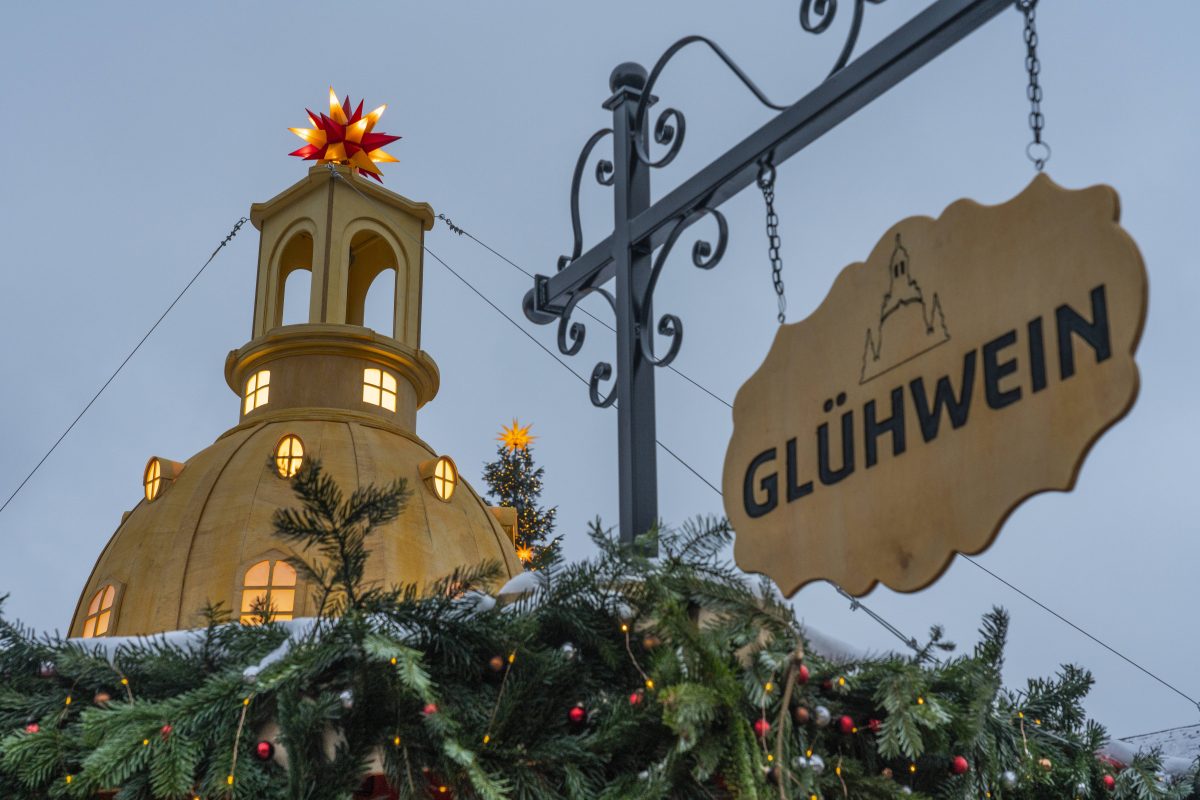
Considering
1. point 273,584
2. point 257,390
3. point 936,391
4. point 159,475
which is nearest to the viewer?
point 936,391

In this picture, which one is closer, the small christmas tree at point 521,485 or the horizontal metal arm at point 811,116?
the horizontal metal arm at point 811,116

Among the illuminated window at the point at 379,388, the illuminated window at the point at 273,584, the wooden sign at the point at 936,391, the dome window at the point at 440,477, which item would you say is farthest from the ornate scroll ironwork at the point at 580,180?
the illuminated window at the point at 379,388

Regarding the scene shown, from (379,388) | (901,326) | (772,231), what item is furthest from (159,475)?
(901,326)

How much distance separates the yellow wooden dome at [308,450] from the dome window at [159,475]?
0.04ft

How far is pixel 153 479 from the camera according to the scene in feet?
41.3

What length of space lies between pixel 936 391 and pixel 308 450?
10295mm

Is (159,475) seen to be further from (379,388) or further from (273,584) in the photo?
(379,388)

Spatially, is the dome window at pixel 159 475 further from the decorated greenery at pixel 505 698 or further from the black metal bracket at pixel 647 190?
the decorated greenery at pixel 505 698

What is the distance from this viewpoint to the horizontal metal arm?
8.55ft

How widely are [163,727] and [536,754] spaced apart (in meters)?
0.63

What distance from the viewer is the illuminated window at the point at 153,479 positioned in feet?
41.0

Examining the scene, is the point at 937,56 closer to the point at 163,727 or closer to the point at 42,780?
the point at 163,727

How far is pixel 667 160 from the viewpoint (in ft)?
11.6

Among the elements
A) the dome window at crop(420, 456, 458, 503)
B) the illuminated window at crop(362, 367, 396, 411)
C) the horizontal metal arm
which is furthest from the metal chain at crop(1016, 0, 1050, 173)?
the illuminated window at crop(362, 367, 396, 411)
